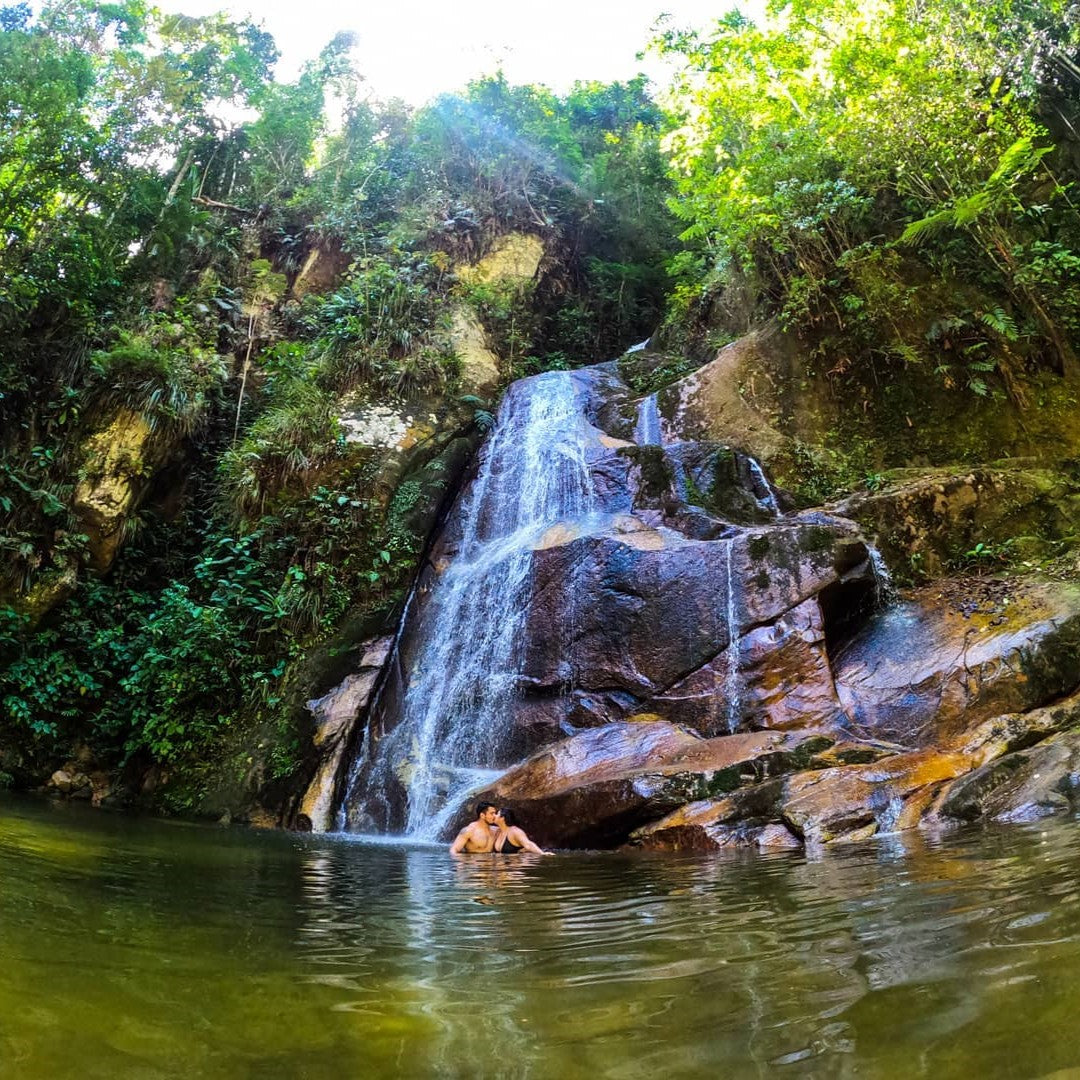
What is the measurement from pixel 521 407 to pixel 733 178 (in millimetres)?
5286

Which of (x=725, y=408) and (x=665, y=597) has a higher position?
(x=725, y=408)

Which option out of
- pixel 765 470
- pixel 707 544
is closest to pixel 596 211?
pixel 765 470

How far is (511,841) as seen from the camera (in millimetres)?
6332

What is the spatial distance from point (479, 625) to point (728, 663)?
3293mm

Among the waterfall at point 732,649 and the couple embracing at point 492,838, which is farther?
the waterfall at point 732,649

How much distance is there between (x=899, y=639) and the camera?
8.34 m

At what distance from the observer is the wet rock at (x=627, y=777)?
617cm

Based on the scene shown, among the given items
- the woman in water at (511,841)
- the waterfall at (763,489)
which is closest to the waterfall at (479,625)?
the woman in water at (511,841)

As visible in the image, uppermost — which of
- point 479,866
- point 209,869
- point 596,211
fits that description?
point 596,211

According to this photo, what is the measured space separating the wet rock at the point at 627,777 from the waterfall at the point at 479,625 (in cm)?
129

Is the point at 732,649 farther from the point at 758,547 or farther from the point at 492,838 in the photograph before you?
the point at 492,838

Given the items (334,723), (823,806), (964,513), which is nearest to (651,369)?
(964,513)

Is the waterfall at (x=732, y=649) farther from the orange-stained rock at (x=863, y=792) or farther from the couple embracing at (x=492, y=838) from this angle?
the couple embracing at (x=492, y=838)

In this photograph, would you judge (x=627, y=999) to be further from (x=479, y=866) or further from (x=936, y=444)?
(x=936, y=444)
